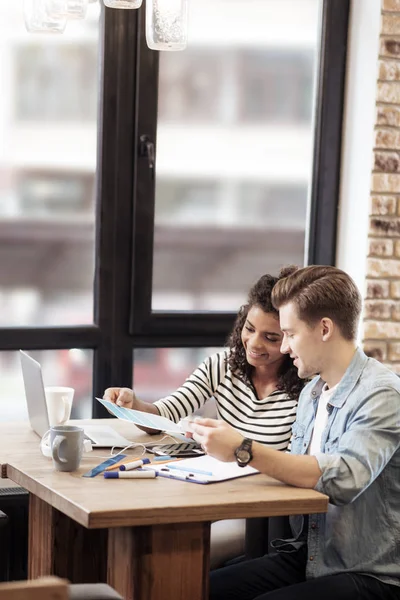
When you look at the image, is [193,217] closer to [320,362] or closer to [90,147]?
[90,147]

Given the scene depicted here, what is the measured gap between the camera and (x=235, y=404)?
2.79m

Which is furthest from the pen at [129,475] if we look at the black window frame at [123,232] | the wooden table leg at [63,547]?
the black window frame at [123,232]

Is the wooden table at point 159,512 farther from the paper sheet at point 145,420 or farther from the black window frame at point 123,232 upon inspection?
the black window frame at point 123,232

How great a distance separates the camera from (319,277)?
2.31 meters

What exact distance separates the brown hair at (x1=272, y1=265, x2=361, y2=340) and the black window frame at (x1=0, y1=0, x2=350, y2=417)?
3.80ft

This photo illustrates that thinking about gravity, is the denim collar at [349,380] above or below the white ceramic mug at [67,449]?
above

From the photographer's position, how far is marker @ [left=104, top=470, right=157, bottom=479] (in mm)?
2148

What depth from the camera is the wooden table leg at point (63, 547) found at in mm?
2342

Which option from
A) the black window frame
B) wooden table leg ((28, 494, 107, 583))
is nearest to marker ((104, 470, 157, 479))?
wooden table leg ((28, 494, 107, 583))

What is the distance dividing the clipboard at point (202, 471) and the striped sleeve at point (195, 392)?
534 mm

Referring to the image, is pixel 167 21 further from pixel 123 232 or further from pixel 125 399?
pixel 123 232

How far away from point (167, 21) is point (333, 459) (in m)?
1.01

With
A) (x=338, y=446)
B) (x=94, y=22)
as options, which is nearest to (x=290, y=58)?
(x=94, y=22)

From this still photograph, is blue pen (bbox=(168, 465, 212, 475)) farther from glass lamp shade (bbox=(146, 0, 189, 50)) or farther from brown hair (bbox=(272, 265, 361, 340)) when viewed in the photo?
glass lamp shade (bbox=(146, 0, 189, 50))
